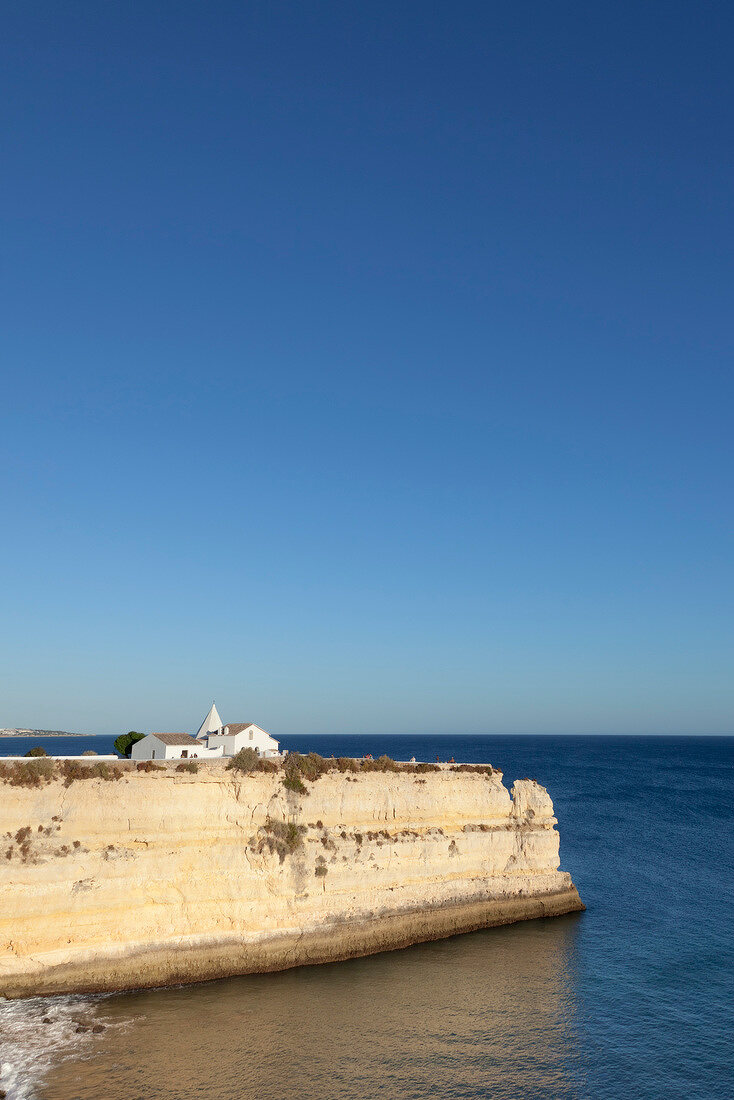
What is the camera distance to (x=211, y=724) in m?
54.0

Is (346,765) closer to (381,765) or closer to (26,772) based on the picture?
(381,765)

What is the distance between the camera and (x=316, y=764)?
35.2 meters

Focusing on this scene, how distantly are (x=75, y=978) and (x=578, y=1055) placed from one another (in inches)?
752

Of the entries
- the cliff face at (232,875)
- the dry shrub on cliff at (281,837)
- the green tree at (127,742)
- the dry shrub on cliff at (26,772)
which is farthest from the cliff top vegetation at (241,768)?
the green tree at (127,742)

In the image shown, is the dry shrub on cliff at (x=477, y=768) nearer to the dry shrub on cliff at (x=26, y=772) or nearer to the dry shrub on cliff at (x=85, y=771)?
the dry shrub on cliff at (x=85, y=771)

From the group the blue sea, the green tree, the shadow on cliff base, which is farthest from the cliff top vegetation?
the green tree

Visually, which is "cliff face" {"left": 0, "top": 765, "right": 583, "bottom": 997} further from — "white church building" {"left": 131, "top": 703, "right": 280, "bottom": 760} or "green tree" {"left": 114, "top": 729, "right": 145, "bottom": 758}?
"green tree" {"left": 114, "top": 729, "right": 145, "bottom": 758}

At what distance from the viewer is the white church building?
40.5 m

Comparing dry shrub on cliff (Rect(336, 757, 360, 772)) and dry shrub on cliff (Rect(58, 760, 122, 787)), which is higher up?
dry shrub on cliff (Rect(58, 760, 122, 787))

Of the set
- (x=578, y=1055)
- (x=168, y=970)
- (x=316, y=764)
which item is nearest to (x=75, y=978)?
(x=168, y=970)

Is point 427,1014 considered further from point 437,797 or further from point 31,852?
point 31,852

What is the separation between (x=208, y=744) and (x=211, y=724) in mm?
7967

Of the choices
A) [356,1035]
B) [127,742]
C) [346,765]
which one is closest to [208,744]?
[127,742]

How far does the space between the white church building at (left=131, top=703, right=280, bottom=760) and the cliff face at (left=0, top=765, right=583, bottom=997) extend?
235 inches
